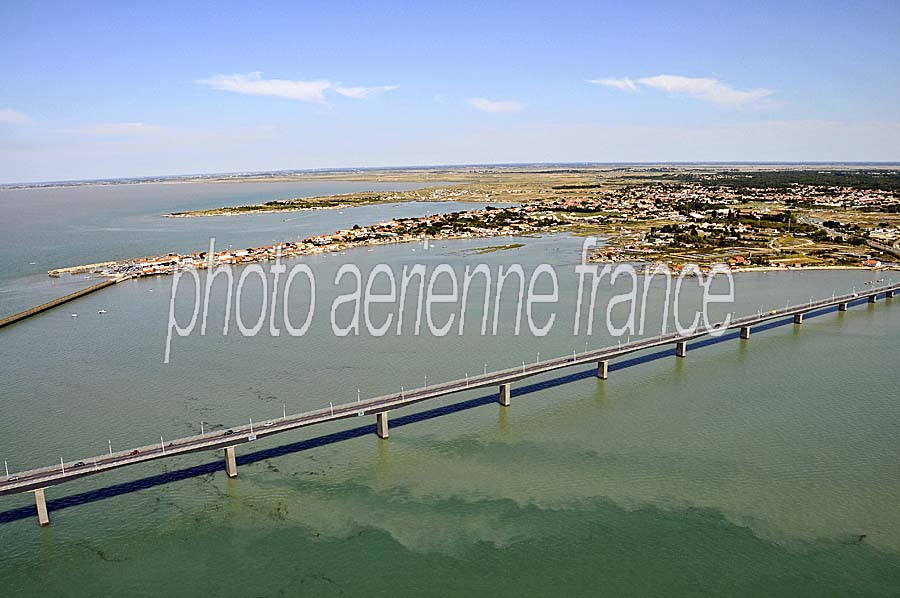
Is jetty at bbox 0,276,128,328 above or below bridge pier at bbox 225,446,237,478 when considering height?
above

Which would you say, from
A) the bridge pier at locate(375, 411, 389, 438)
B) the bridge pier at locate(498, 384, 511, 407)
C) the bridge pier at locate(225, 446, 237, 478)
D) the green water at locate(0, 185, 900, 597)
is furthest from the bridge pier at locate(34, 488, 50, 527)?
the bridge pier at locate(498, 384, 511, 407)

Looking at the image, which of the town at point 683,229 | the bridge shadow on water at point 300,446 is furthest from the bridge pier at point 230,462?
the town at point 683,229

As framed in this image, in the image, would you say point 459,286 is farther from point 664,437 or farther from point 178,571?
point 178,571

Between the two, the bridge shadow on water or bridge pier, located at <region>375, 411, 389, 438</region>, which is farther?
bridge pier, located at <region>375, 411, 389, 438</region>

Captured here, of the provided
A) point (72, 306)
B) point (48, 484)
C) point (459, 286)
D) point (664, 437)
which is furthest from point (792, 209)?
point (48, 484)

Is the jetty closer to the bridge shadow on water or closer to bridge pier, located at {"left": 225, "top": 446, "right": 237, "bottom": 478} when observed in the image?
the bridge shadow on water
